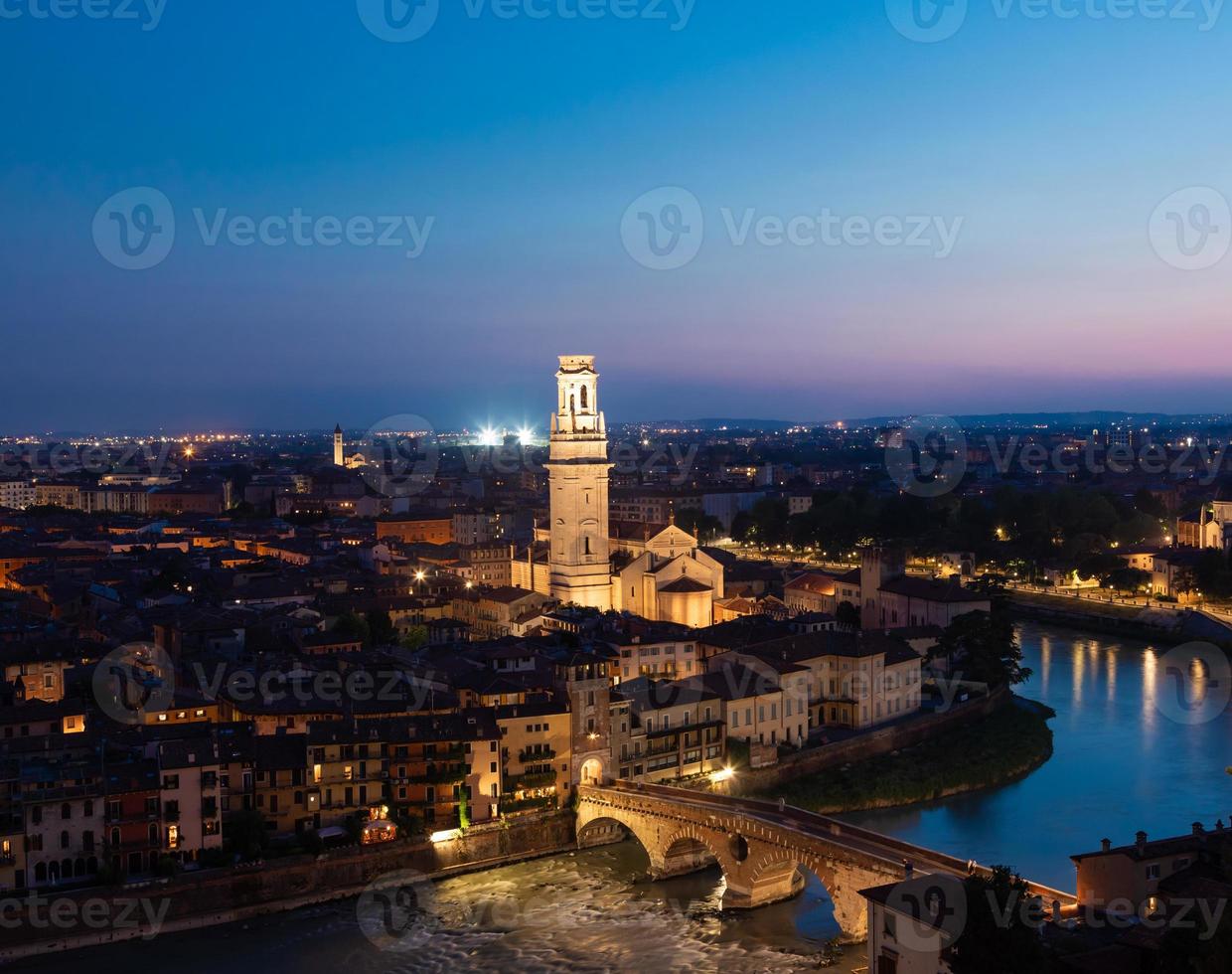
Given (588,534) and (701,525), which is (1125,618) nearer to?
(588,534)

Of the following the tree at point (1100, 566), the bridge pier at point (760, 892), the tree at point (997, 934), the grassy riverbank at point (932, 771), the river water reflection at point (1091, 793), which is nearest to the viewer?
the tree at point (997, 934)

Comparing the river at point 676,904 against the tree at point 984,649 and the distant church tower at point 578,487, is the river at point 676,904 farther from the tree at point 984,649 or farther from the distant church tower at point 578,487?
the distant church tower at point 578,487

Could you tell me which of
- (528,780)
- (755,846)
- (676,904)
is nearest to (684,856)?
(676,904)

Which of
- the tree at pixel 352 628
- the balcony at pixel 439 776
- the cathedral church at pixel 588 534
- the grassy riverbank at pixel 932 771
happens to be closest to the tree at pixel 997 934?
the balcony at pixel 439 776

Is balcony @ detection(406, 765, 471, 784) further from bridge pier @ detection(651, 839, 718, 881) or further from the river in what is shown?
bridge pier @ detection(651, 839, 718, 881)

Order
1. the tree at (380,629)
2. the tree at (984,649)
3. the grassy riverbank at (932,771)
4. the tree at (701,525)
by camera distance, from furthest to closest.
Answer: the tree at (701,525) → the tree at (380,629) → the tree at (984,649) → the grassy riverbank at (932,771)

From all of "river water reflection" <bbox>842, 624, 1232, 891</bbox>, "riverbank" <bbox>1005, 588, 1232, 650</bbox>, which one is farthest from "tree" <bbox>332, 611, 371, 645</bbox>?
"riverbank" <bbox>1005, 588, 1232, 650</bbox>

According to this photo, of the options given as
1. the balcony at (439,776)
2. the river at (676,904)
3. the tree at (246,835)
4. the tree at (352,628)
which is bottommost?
the river at (676,904)
